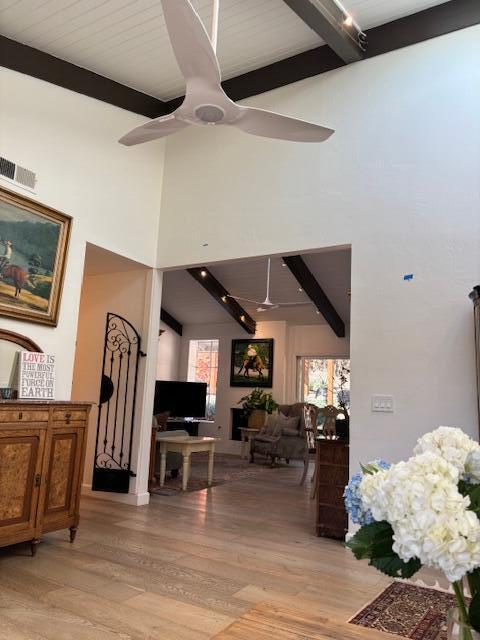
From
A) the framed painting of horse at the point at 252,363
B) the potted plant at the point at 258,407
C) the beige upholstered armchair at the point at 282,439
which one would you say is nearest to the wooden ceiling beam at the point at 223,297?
the framed painting of horse at the point at 252,363

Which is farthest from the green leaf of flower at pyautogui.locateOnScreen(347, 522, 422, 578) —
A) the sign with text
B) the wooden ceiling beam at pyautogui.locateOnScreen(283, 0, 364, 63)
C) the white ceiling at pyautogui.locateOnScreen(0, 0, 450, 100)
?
the white ceiling at pyautogui.locateOnScreen(0, 0, 450, 100)

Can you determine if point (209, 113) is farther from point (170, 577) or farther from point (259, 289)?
point (259, 289)

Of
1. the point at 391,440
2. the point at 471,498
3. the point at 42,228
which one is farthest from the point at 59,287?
the point at 471,498

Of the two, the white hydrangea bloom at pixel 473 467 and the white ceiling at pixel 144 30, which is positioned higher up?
the white ceiling at pixel 144 30

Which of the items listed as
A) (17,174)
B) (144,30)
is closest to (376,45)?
(144,30)

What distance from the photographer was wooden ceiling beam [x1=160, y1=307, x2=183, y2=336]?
41.0 feet

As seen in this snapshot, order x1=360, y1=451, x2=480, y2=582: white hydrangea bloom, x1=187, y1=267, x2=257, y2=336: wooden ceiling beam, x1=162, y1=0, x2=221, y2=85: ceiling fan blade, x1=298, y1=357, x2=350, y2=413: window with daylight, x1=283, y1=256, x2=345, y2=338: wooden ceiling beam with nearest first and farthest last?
x1=360, y1=451, x2=480, y2=582: white hydrangea bloom → x1=162, y1=0, x2=221, y2=85: ceiling fan blade → x1=283, y1=256, x2=345, y2=338: wooden ceiling beam → x1=187, y1=267, x2=257, y2=336: wooden ceiling beam → x1=298, y1=357, x2=350, y2=413: window with daylight

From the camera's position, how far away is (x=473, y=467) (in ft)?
3.05

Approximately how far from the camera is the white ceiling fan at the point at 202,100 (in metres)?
2.49

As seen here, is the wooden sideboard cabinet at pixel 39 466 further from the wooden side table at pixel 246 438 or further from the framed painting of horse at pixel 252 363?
the framed painting of horse at pixel 252 363

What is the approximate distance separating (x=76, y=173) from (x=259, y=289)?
6.04m

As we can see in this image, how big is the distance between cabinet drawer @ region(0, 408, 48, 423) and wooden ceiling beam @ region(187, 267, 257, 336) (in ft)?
21.7

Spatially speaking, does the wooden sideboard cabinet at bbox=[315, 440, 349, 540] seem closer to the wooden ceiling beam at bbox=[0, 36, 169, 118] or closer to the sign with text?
the sign with text

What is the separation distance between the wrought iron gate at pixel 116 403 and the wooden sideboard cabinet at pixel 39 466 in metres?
1.66
